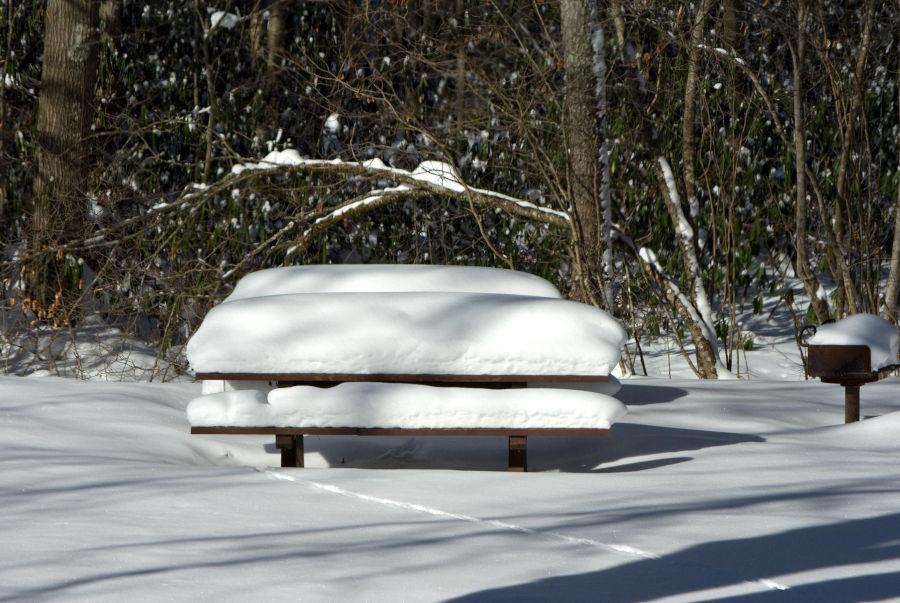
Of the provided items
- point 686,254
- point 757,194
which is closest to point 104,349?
point 686,254

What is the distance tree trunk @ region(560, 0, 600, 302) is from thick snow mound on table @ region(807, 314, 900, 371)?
289 centimetres

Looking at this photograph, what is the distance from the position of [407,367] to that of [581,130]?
4505mm

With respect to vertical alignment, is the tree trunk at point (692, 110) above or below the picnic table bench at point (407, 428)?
above

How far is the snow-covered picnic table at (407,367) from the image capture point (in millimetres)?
3770

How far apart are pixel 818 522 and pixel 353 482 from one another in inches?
63.4

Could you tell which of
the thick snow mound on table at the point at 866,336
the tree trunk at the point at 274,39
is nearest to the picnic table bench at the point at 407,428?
the thick snow mound on table at the point at 866,336

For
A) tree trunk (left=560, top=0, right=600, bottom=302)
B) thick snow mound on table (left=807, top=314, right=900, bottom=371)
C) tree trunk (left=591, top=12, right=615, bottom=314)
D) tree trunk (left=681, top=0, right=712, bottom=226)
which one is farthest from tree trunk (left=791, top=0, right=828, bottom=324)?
thick snow mound on table (left=807, top=314, right=900, bottom=371)

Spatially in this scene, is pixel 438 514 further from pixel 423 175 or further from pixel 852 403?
pixel 423 175

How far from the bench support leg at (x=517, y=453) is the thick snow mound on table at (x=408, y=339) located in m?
0.32

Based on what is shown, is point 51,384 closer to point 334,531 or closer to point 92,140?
point 334,531

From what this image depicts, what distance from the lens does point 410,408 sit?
3762 mm

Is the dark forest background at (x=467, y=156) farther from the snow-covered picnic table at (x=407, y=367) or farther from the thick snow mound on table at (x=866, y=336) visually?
the snow-covered picnic table at (x=407, y=367)

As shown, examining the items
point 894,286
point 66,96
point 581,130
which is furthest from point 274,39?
point 894,286

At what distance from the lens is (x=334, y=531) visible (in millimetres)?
2814
